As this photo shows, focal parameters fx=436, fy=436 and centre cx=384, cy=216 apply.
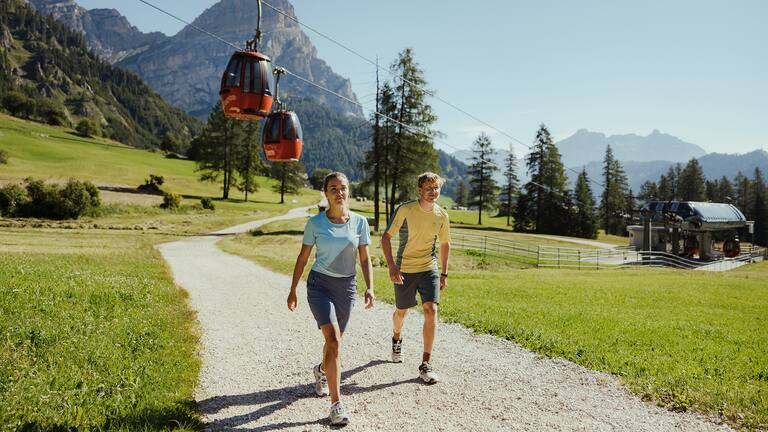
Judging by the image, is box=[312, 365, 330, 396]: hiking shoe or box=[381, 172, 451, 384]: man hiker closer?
box=[312, 365, 330, 396]: hiking shoe

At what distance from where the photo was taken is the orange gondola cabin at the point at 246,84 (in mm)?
8609

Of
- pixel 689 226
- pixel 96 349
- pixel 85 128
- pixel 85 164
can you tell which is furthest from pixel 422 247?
pixel 85 128

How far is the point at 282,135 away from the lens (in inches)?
412

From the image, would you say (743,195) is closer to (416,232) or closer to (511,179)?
(511,179)

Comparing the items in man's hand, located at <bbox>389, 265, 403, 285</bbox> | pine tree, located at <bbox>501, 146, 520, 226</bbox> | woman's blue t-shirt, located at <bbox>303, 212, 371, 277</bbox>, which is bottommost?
man's hand, located at <bbox>389, 265, 403, 285</bbox>

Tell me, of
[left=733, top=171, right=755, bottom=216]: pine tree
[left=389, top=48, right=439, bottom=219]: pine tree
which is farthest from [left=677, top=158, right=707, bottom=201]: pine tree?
[left=389, top=48, right=439, bottom=219]: pine tree

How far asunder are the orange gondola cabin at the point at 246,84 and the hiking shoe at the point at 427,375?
19.7ft

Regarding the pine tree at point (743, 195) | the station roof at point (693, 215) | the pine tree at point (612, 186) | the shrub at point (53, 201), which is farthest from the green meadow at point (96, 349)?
the pine tree at point (743, 195)

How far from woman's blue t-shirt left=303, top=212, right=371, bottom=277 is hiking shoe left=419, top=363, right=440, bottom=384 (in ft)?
6.18

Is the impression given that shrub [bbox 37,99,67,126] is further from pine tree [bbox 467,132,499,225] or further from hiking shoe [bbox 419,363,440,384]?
hiking shoe [bbox 419,363,440,384]

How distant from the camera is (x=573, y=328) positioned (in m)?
9.20

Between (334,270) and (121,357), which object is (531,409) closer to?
(334,270)

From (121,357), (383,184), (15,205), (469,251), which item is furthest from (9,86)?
(121,357)

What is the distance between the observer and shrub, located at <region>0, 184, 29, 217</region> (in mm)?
35844
